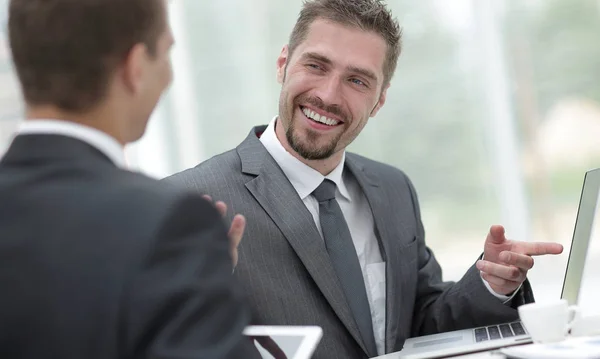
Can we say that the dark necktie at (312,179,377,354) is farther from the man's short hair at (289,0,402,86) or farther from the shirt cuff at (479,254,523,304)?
the man's short hair at (289,0,402,86)

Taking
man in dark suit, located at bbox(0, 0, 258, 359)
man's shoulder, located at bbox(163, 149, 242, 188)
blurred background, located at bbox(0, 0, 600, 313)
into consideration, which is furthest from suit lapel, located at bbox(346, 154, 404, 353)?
blurred background, located at bbox(0, 0, 600, 313)

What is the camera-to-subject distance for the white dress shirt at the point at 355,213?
1.84 m

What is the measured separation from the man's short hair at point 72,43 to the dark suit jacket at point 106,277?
0.35 ft

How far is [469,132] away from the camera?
464 cm

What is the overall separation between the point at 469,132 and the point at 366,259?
291cm

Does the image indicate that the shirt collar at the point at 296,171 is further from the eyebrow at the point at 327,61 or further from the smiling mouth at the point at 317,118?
the eyebrow at the point at 327,61

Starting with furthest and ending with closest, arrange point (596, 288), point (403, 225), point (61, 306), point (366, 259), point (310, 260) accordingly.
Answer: point (596, 288), point (403, 225), point (366, 259), point (310, 260), point (61, 306)

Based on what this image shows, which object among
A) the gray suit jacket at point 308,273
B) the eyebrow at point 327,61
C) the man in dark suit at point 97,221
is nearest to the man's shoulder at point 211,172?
the gray suit jacket at point 308,273

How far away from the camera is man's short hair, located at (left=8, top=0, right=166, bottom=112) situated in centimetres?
83

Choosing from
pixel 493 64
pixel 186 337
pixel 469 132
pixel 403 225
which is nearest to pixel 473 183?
pixel 469 132

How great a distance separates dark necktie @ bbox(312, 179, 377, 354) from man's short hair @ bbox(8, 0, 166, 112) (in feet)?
3.28

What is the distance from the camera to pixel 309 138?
6.26 feet

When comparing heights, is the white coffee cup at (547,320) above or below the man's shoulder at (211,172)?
below

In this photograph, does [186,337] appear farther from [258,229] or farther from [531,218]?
[531,218]
